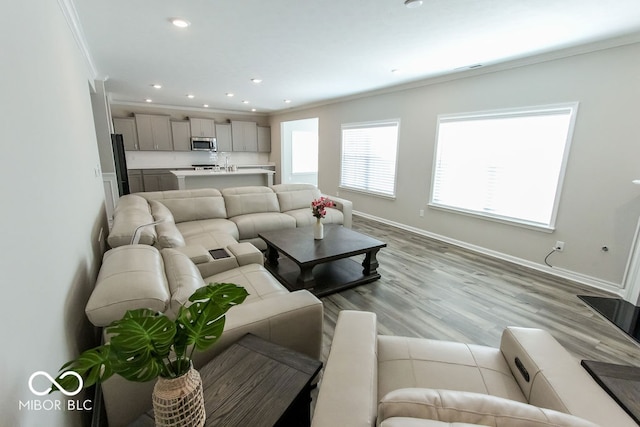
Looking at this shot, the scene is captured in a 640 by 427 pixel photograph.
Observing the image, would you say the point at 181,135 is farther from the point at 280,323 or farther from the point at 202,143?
the point at 280,323

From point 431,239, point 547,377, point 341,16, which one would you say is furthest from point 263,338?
point 431,239

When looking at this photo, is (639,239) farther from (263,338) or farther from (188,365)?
(188,365)

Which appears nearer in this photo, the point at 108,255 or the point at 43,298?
the point at 43,298

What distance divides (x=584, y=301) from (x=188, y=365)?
3.61 meters

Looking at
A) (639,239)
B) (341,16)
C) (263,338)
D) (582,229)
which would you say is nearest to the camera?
(263,338)

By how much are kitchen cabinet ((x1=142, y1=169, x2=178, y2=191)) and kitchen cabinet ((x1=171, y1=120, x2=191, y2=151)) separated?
2.55 ft

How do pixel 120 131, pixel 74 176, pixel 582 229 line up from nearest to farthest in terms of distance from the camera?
pixel 74 176 → pixel 582 229 → pixel 120 131

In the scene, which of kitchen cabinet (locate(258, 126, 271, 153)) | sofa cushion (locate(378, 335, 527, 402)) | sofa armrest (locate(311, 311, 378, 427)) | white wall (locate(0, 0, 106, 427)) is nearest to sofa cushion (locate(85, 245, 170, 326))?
white wall (locate(0, 0, 106, 427))

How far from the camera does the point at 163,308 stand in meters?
1.28

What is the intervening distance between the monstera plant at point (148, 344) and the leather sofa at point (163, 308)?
51 cm

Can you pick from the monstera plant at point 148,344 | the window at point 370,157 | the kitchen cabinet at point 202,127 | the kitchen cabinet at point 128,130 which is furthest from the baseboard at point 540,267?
the kitchen cabinet at point 128,130

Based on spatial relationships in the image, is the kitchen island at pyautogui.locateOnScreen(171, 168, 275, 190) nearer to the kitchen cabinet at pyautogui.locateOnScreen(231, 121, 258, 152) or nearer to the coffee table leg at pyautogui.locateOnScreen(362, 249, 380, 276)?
the kitchen cabinet at pyautogui.locateOnScreen(231, 121, 258, 152)

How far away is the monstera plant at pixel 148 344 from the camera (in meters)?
0.66

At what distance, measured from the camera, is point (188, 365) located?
79 centimetres
